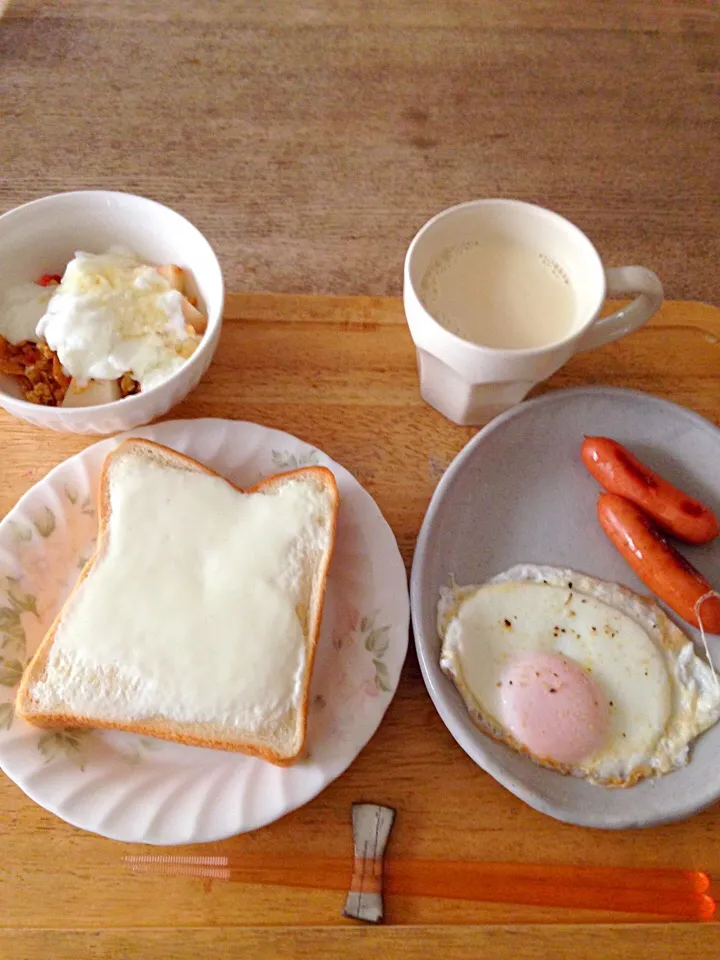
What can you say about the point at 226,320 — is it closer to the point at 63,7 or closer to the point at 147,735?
the point at 147,735

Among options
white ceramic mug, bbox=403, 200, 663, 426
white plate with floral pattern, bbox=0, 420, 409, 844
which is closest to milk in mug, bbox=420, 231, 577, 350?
white ceramic mug, bbox=403, 200, 663, 426

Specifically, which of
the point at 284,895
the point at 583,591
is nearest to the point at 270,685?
the point at 284,895

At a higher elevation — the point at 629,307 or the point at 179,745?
the point at 629,307

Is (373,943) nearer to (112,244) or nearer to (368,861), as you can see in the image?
(368,861)

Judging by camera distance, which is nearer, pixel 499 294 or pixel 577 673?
pixel 577 673

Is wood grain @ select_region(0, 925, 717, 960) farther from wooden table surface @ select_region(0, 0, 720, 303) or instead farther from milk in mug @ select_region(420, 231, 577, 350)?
wooden table surface @ select_region(0, 0, 720, 303)

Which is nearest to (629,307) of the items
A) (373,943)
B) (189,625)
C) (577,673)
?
(577,673)
